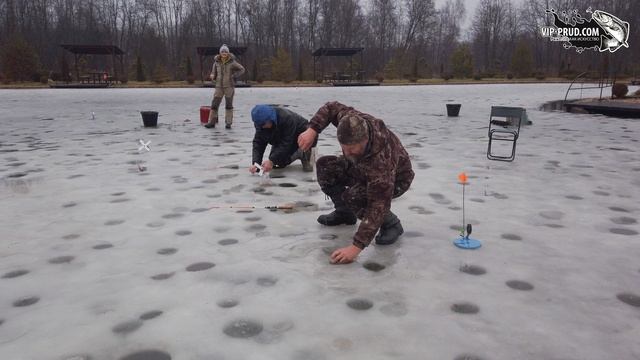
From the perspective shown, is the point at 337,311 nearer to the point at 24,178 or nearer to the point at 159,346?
the point at 159,346

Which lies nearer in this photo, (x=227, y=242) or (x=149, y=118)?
(x=227, y=242)

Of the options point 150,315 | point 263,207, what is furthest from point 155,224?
point 150,315

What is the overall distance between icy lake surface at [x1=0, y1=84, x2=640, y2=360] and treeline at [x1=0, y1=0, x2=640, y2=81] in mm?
39698

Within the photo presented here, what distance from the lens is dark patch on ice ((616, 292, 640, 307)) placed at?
2742 mm

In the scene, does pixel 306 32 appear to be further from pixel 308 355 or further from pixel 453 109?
pixel 308 355

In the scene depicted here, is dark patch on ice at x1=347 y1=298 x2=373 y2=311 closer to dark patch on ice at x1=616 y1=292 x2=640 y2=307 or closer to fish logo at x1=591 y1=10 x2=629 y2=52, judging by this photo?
dark patch on ice at x1=616 y1=292 x2=640 y2=307

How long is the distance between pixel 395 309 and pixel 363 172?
898 mm

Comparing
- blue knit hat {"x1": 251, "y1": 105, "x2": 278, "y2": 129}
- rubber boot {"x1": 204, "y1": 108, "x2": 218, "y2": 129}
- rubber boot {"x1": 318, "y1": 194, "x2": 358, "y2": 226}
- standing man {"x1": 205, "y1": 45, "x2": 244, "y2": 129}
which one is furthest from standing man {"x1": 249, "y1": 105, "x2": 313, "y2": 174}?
rubber boot {"x1": 204, "y1": 108, "x2": 218, "y2": 129}

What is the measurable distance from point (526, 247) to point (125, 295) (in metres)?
2.86

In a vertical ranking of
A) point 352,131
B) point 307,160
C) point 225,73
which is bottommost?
point 307,160

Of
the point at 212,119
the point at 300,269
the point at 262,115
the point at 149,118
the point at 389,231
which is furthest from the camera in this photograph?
the point at 149,118

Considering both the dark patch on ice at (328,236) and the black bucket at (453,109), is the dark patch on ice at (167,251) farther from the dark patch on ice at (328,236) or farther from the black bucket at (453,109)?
the black bucket at (453,109)

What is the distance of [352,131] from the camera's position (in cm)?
280

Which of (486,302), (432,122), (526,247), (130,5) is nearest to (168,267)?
(486,302)
